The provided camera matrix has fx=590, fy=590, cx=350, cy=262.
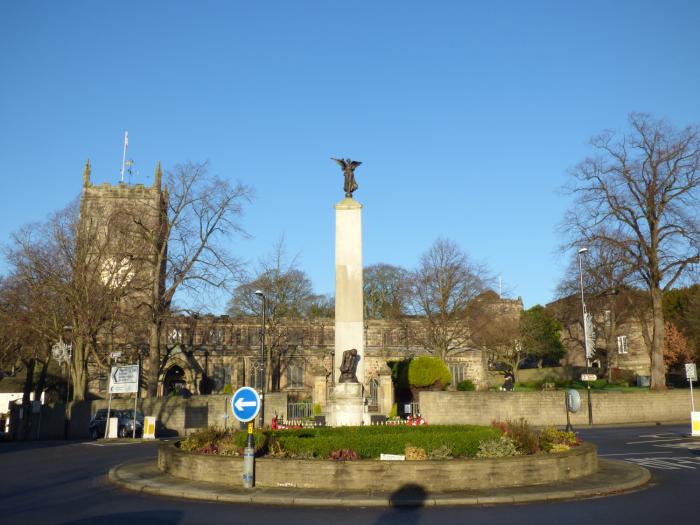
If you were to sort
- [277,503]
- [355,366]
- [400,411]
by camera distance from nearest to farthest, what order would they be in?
[277,503] → [355,366] → [400,411]

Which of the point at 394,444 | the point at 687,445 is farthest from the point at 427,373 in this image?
the point at 394,444

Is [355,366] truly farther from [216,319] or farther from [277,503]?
[216,319]

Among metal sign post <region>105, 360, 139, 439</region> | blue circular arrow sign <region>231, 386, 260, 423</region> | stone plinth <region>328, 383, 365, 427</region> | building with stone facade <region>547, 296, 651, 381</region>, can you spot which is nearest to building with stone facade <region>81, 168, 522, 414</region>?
building with stone facade <region>547, 296, 651, 381</region>

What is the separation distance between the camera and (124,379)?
86.4 ft

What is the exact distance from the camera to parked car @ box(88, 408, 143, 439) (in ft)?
97.4

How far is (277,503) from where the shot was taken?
11.0 meters

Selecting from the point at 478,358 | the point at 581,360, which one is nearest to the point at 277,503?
the point at 478,358

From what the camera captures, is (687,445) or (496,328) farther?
(496,328)

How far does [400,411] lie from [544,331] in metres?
38.4

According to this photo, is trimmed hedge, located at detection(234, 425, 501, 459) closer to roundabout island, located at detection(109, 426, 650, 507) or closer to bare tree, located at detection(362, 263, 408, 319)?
roundabout island, located at detection(109, 426, 650, 507)

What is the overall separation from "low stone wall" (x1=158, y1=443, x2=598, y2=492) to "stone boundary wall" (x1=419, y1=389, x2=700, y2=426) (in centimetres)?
1885

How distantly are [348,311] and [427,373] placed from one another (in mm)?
17671

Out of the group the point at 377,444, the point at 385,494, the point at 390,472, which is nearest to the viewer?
the point at 385,494

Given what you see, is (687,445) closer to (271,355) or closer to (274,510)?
(274,510)
